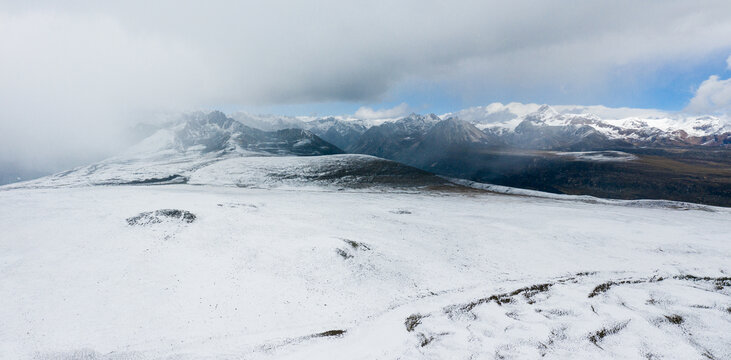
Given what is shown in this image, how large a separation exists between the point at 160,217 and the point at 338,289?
860 inches

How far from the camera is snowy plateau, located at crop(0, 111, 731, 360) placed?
50.2 ft

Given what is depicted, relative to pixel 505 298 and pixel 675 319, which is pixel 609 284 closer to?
pixel 675 319

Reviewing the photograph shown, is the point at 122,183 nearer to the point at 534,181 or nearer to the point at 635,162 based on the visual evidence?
the point at 534,181

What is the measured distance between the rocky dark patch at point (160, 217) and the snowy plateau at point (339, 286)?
0.15 metres

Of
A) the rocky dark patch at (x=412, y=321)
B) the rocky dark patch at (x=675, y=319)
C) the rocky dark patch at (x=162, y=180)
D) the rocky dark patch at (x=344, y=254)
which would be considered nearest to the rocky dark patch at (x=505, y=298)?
the rocky dark patch at (x=412, y=321)

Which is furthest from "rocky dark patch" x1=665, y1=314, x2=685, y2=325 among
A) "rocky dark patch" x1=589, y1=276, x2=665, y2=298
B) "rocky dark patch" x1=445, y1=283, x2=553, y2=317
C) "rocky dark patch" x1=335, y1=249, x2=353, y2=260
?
"rocky dark patch" x1=335, y1=249, x2=353, y2=260

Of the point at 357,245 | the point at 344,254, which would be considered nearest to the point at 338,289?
the point at 344,254

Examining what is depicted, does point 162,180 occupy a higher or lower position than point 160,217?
lower

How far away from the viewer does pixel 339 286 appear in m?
22.5

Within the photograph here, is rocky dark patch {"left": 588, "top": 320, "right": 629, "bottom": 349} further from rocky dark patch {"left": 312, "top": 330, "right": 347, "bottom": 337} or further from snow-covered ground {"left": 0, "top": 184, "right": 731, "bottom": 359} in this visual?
rocky dark patch {"left": 312, "top": 330, "right": 347, "bottom": 337}

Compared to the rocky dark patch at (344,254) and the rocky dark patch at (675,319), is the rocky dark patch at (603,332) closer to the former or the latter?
the rocky dark patch at (675,319)

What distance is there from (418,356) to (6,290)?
26281 millimetres

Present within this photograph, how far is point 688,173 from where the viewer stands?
14988 centimetres

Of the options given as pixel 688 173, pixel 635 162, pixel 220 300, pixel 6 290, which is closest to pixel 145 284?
pixel 220 300
